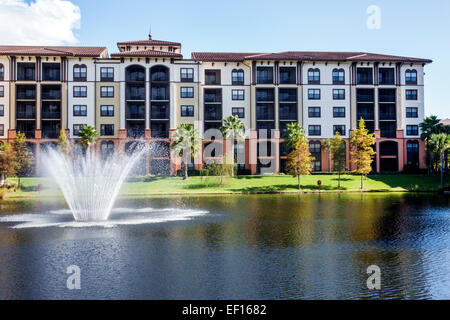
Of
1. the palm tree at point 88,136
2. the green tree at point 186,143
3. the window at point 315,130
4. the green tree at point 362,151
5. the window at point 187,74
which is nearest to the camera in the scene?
the green tree at point 362,151

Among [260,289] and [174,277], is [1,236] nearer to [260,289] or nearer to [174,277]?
[174,277]

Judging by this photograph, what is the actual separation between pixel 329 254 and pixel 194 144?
151ft

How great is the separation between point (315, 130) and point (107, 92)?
40011mm

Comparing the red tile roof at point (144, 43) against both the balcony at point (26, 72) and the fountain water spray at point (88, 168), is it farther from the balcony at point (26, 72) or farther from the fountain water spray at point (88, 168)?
the fountain water spray at point (88, 168)

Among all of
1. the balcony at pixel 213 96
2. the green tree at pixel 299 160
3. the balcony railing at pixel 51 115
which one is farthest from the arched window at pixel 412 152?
the balcony railing at pixel 51 115

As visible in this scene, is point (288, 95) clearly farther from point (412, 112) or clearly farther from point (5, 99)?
point (5, 99)

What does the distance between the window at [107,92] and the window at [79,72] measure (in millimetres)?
3940

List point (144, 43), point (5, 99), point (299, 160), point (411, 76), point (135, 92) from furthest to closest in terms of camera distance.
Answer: point (144, 43), point (411, 76), point (135, 92), point (5, 99), point (299, 160)

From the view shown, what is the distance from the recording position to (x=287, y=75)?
7506 centimetres

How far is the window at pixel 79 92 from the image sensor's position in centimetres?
7119

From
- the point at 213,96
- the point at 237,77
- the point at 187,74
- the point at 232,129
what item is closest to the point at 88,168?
the point at 187,74

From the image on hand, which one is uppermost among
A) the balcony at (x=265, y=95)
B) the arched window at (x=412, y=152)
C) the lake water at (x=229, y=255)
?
the balcony at (x=265, y=95)

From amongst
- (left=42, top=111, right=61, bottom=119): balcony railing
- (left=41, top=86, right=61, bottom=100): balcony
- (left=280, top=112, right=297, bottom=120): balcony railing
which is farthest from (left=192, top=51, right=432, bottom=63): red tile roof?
(left=42, top=111, right=61, bottom=119): balcony railing
